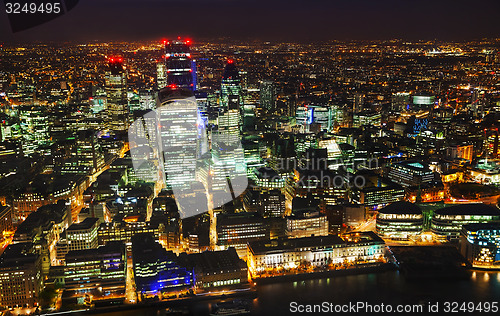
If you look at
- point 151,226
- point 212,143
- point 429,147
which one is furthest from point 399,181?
point 151,226

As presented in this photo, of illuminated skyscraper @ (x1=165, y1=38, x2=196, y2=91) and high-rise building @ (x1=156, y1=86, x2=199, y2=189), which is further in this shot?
illuminated skyscraper @ (x1=165, y1=38, x2=196, y2=91)

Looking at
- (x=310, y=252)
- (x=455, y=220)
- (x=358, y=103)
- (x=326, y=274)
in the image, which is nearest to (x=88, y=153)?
(x=310, y=252)

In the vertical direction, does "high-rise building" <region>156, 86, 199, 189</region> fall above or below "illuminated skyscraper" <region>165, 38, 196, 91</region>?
below

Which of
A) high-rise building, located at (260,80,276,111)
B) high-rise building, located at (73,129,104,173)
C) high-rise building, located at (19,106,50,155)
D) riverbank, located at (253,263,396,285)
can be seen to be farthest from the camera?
high-rise building, located at (260,80,276,111)

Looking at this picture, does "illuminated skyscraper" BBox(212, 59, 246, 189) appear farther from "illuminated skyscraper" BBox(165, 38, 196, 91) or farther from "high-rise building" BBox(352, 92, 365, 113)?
"high-rise building" BBox(352, 92, 365, 113)

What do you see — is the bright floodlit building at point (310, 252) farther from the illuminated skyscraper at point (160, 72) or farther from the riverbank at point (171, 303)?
the illuminated skyscraper at point (160, 72)

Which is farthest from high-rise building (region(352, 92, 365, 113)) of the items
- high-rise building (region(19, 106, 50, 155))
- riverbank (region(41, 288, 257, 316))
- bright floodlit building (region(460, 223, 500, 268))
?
riverbank (region(41, 288, 257, 316))

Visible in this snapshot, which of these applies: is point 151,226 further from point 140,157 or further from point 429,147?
point 429,147
